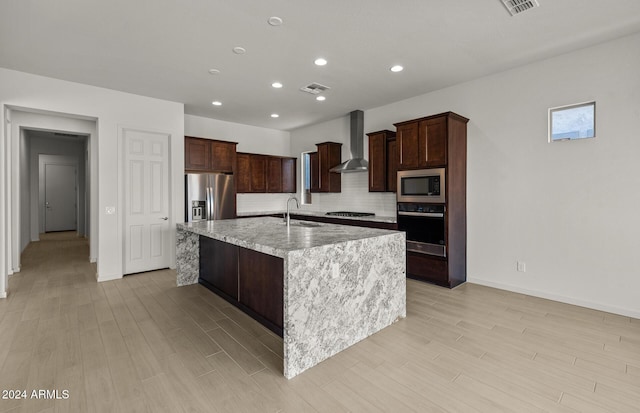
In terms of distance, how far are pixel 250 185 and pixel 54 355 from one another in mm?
4707

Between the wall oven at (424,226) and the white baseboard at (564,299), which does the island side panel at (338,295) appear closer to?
the wall oven at (424,226)

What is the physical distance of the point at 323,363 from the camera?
240 cm

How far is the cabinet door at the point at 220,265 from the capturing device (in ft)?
11.6

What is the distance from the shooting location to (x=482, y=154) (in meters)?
4.36

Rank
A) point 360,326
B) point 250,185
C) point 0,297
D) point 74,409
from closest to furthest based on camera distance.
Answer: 1. point 74,409
2. point 360,326
3. point 0,297
4. point 250,185

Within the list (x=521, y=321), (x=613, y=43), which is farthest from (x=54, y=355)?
(x=613, y=43)

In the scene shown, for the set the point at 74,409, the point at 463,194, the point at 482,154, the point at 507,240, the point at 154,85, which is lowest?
the point at 74,409

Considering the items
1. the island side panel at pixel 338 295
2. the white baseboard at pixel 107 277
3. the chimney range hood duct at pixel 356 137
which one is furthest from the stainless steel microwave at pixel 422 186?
the white baseboard at pixel 107 277

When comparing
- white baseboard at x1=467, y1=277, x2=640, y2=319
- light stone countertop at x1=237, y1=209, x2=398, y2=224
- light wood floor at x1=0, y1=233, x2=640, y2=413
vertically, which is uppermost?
light stone countertop at x1=237, y1=209, x2=398, y2=224

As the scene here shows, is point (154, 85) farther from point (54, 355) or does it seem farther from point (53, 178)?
point (53, 178)

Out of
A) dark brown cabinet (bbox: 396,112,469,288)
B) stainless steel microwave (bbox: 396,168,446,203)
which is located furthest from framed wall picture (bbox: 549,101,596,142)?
stainless steel microwave (bbox: 396,168,446,203)

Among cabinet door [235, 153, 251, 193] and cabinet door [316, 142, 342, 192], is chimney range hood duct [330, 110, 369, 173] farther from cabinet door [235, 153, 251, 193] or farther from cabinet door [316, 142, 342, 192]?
cabinet door [235, 153, 251, 193]

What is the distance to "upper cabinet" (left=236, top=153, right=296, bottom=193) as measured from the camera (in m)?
6.74

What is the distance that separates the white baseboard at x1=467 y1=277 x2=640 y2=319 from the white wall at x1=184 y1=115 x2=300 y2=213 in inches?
188
